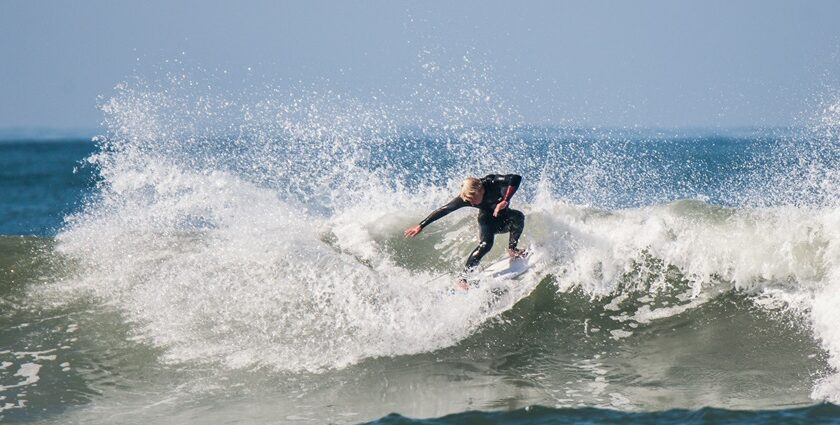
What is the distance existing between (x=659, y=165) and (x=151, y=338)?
2190 cm

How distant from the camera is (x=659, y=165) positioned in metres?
28.0

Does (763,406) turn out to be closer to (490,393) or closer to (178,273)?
(490,393)

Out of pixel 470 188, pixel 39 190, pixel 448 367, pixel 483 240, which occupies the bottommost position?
pixel 448 367

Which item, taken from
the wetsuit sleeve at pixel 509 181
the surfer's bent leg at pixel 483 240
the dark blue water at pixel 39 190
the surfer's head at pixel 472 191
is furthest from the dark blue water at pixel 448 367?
the dark blue water at pixel 39 190

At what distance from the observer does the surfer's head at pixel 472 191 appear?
336 inches

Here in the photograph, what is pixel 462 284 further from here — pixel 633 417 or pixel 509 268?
pixel 633 417

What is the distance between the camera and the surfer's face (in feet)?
28.2

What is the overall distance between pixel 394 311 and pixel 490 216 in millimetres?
1360

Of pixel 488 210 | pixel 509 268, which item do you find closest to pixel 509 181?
pixel 488 210

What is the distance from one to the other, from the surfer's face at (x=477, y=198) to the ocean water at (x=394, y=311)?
35.0 inches

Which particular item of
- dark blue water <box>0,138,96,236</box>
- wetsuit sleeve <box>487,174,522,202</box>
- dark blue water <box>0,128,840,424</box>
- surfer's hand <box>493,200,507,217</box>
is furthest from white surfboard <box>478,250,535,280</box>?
dark blue water <box>0,138,96,236</box>

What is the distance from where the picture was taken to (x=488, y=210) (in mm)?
8812

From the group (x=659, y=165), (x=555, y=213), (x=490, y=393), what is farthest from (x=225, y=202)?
(x=659, y=165)

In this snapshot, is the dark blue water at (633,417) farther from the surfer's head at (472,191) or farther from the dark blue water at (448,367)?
the surfer's head at (472,191)
